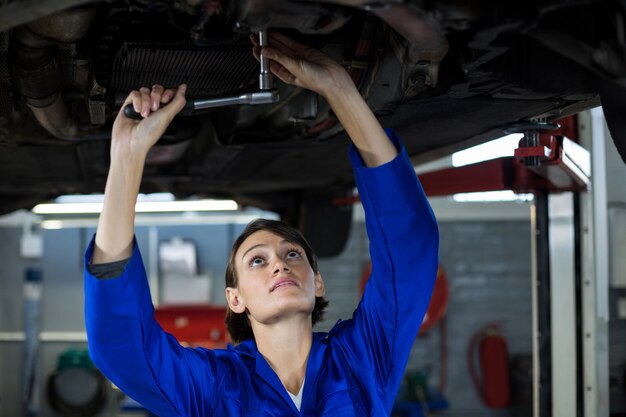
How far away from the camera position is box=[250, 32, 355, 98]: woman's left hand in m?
1.46

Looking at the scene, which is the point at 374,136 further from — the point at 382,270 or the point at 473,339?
the point at 473,339

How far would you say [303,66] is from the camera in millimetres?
1465

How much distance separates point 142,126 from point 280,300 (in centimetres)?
47

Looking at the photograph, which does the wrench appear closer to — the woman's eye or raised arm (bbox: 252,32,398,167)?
raised arm (bbox: 252,32,398,167)

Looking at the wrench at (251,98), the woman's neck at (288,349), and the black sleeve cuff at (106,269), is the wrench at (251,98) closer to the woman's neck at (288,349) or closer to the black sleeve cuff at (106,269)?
the black sleeve cuff at (106,269)

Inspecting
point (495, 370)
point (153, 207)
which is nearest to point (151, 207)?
point (153, 207)

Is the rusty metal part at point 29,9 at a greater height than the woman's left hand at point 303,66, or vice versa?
the woman's left hand at point 303,66

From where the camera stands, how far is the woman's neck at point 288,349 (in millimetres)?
1691

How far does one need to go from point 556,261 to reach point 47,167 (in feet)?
6.28

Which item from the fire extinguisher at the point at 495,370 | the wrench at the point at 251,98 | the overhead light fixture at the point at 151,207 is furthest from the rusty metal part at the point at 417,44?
the fire extinguisher at the point at 495,370

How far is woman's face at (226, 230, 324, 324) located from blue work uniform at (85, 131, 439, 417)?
0.37ft

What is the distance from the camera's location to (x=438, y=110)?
6.34 feet

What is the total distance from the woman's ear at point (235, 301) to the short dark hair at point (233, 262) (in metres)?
0.01

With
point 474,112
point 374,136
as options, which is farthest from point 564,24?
point 474,112
